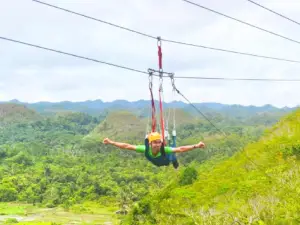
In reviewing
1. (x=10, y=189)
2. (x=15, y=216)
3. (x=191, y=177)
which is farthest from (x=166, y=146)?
(x=10, y=189)

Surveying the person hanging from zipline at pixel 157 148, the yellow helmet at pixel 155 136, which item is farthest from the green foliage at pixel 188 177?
the yellow helmet at pixel 155 136

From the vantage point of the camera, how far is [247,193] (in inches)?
1143

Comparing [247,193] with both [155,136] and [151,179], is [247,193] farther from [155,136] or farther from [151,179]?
[151,179]

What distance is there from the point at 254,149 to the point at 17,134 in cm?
16659

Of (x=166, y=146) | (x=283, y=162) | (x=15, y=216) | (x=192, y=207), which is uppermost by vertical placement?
(x=166, y=146)

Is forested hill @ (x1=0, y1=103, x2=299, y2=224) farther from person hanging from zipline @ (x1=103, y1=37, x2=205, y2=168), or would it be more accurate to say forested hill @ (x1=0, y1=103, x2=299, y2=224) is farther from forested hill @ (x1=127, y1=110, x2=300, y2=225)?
person hanging from zipline @ (x1=103, y1=37, x2=205, y2=168)

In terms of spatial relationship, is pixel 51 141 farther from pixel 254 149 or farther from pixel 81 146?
pixel 254 149

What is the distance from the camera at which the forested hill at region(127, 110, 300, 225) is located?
20.5 m

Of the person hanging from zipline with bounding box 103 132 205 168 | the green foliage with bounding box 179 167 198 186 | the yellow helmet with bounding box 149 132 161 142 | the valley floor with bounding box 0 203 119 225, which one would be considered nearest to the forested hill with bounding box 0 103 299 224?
the green foliage with bounding box 179 167 198 186

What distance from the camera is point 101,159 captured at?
10994cm

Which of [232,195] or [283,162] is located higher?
[283,162]

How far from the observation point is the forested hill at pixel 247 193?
20500 mm

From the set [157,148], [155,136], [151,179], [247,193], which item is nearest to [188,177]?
[247,193]

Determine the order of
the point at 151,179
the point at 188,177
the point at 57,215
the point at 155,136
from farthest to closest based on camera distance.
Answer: the point at 151,179 < the point at 57,215 < the point at 188,177 < the point at 155,136
